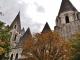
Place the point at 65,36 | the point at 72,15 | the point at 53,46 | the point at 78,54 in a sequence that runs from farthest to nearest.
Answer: the point at 72,15, the point at 65,36, the point at 53,46, the point at 78,54

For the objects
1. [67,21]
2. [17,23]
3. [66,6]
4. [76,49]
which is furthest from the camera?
[17,23]

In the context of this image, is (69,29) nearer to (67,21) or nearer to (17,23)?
(67,21)

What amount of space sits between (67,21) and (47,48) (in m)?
18.6

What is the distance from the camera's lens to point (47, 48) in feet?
62.4

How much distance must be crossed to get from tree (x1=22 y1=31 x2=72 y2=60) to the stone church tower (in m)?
12.8

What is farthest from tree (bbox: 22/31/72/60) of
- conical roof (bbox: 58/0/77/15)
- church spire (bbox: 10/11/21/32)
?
church spire (bbox: 10/11/21/32)

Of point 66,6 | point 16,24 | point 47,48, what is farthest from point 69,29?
point 16,24

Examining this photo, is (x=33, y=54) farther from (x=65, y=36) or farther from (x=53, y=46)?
(x=65, y=36)

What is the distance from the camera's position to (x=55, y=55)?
1833cm

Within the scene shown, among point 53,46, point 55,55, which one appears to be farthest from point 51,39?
point 55,55

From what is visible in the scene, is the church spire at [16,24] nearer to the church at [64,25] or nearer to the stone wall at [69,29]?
the church at [64,25]

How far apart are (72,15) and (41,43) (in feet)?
62.9

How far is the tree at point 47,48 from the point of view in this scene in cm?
1809

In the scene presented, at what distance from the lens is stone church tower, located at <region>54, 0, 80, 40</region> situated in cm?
3247
